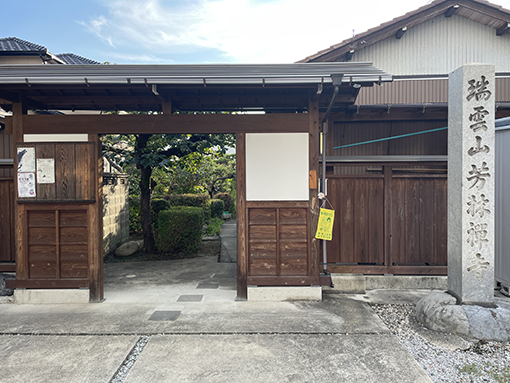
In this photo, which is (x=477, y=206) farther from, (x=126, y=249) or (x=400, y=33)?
(x=126, y=249)

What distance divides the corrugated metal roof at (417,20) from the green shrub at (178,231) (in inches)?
214

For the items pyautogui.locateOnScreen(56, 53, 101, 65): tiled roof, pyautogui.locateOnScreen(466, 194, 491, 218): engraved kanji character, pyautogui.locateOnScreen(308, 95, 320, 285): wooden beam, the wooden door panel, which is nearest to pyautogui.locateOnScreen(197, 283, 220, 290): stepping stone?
the wooden door panel

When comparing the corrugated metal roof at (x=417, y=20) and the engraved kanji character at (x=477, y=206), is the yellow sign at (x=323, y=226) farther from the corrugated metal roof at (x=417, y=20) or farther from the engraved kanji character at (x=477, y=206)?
the corrugated metal roof at (x=417, y=20)

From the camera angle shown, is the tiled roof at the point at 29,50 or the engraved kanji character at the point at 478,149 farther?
the tiled roof at the point at 29,50

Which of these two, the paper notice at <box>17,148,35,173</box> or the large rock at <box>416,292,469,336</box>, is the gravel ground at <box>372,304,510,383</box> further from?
the paper notice at <box>17,148,35,173</box>

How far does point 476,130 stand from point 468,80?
71 centimetres

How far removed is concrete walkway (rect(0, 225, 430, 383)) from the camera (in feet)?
11.1

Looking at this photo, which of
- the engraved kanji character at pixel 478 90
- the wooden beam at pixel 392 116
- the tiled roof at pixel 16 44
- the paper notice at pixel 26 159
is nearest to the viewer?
the engraved kanji character at pixel 478 90

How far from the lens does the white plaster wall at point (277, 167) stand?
211 inches

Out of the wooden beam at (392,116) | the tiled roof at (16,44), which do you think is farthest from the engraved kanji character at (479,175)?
the tiled roof at (16,44)

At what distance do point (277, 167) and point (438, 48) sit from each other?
5.40 meters

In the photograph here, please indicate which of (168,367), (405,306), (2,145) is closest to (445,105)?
(405,306)

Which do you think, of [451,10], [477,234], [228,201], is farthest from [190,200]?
[477,234]

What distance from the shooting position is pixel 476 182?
14.8ft
